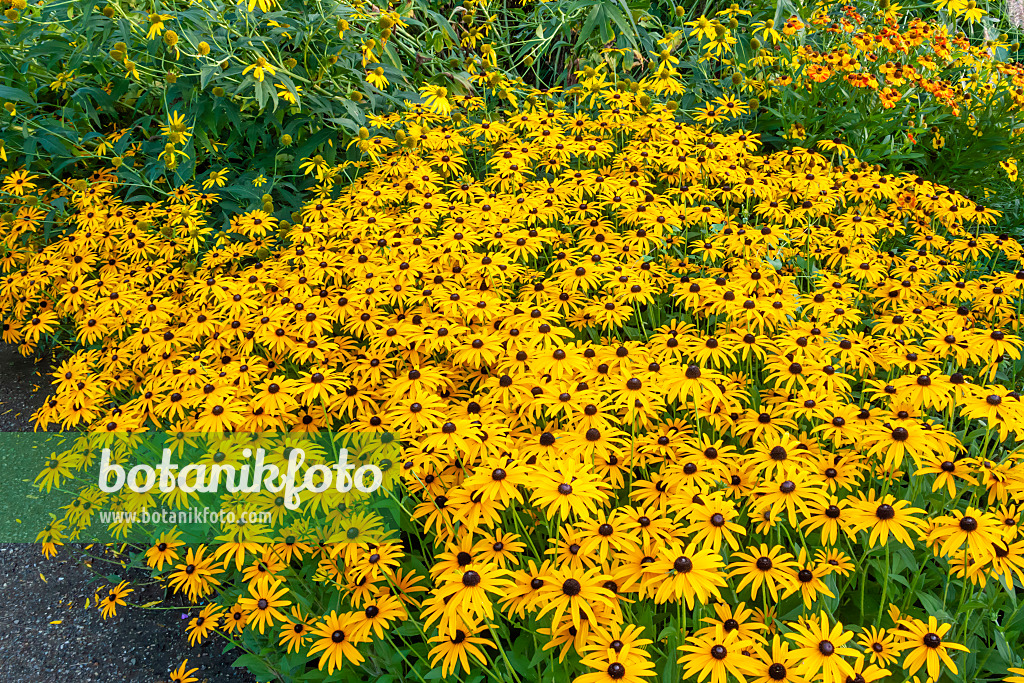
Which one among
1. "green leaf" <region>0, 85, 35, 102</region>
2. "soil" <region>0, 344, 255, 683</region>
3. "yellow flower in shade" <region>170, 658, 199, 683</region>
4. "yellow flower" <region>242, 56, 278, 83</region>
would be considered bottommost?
"soil" <region>0, 344, 255, 683</region>

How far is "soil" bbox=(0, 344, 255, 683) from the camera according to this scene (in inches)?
106

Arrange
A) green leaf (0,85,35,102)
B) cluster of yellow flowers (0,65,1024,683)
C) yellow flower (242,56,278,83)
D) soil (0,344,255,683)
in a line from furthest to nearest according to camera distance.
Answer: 1. green leaf (0,85,35,102)
2. yellow flower (242,56,278,83)
3. soil (0,344,255,683)
4. cluster of yellow flowers (0,65,1024,683)

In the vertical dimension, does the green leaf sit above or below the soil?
above

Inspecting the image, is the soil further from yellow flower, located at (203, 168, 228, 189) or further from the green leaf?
the green leaf

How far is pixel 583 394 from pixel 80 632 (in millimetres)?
2306

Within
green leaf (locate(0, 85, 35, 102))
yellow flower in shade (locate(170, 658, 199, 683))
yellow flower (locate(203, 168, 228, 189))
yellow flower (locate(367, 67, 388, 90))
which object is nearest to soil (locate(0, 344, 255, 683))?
yellow flower in shade (locate(170, 658, 199, 683))

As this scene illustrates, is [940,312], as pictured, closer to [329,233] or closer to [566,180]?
[566,180]

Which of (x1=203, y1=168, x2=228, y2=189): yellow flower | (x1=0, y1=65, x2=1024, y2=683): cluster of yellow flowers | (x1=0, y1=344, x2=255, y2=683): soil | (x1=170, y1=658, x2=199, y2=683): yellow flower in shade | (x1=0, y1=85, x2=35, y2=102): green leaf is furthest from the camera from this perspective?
(x1=0, y1=85, x2=35, y2=102): green leaf

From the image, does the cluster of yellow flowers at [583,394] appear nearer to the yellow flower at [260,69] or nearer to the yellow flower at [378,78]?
the yellow flower at [378,78]

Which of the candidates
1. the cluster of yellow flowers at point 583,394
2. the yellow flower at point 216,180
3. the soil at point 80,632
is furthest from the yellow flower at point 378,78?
the soil at point 80,632

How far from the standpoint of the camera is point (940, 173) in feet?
15.2

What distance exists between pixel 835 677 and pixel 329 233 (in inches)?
106

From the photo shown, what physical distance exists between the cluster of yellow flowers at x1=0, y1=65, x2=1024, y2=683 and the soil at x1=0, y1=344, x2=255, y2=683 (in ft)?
0.61

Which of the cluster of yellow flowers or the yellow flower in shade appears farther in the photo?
the yellow flower in shade
